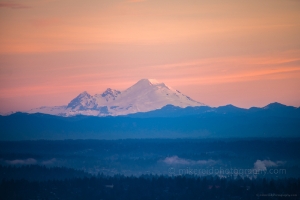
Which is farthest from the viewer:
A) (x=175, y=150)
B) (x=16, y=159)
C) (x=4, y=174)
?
(x=175, y=150)

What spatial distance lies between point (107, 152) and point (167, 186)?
85.2 m

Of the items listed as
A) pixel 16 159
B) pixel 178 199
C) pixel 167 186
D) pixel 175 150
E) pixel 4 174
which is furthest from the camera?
pixel 175 150

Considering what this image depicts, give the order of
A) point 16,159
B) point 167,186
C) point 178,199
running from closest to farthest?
1. point 178,199
2. point 167,186
3. point 16,159

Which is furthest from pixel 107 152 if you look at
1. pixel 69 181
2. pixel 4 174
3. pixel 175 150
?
pixel 69 181

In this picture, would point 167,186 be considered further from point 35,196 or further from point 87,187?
point 35,196

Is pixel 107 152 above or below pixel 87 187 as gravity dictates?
above

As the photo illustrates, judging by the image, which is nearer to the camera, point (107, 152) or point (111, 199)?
point (111, 199)

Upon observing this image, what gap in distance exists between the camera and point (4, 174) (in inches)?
5443

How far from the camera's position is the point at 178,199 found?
10481cm

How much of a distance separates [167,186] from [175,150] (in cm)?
8080

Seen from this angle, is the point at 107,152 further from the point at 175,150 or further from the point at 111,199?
the point at 111,199

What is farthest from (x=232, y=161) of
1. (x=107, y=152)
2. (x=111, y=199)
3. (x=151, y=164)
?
(x=111, y=199)

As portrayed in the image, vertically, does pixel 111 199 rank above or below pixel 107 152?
below

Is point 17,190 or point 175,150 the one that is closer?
point 17,190
